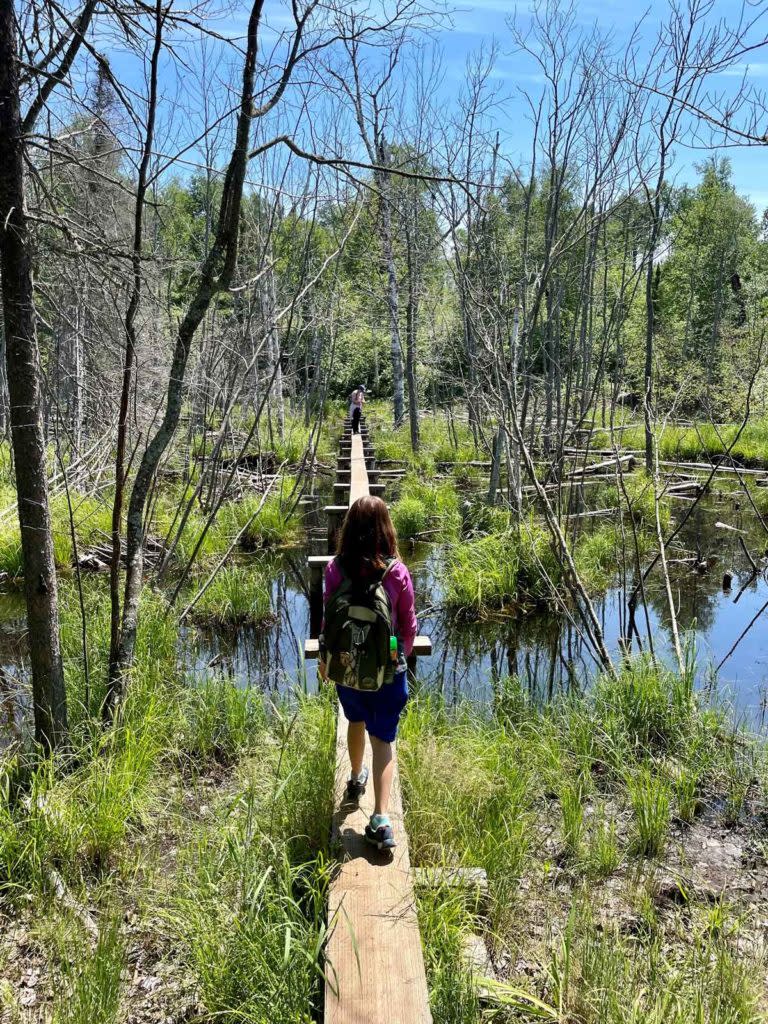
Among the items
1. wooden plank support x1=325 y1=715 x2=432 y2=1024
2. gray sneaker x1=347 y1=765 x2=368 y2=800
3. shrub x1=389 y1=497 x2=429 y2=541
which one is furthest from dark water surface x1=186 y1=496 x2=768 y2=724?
wooden plank support x1=325 y1=715 x2=432 y2=1024

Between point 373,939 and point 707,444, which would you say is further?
point 707,444

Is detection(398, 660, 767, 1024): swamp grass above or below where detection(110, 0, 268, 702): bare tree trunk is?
below

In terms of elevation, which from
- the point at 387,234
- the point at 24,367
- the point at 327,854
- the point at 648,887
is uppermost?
the point at 387,234

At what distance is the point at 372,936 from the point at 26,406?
2.53 meters

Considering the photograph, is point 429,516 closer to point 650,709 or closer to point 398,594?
point 650,709

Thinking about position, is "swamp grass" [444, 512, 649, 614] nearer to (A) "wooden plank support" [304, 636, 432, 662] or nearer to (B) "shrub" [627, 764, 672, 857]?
(A) "wooden plank support" [304, 636, 432, 662]

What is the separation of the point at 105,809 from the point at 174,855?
16.1 inches

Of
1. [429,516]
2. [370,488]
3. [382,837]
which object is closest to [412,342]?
[429,516]

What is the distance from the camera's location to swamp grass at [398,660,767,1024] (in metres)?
2.37

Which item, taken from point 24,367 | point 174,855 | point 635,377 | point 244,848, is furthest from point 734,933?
point 635,377

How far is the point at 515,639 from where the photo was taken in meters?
7.25

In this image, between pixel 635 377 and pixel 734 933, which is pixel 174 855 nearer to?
pixel 734 933

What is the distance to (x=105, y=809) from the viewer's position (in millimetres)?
3119

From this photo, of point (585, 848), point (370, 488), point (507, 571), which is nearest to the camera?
point (585, 848)
